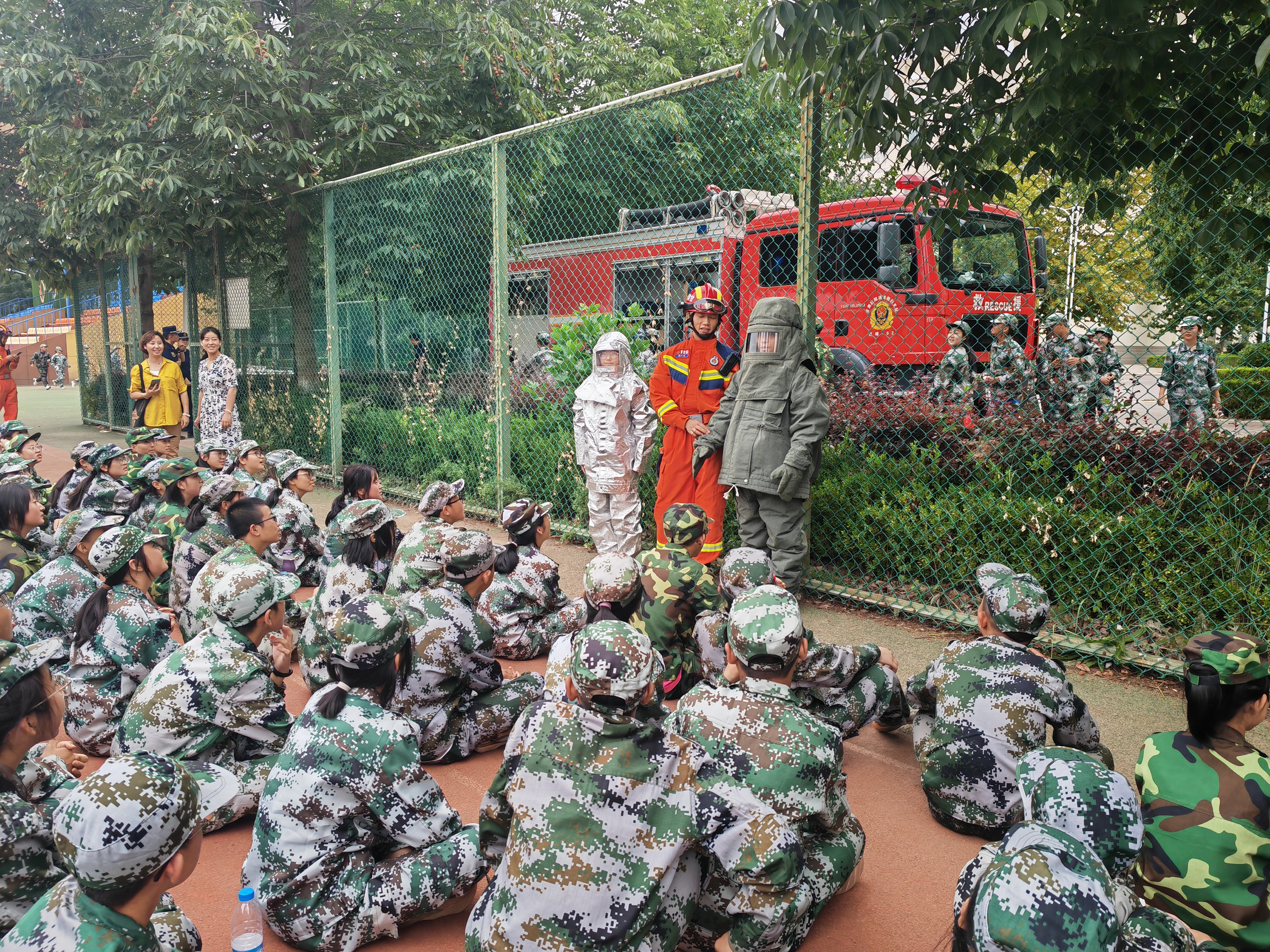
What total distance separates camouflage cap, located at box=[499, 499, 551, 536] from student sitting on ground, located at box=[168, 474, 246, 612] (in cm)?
149

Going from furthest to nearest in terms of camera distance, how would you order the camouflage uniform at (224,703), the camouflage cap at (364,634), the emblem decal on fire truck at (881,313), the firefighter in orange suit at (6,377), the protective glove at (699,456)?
the firefighter in orange suit at (6,377) < the emblem decal on fire truck at (881,313) < the protective glove at (699,456) < the camouflage uniform at (224,703) < the camouflage cap at (364,634)

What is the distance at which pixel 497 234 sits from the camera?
25.0ft

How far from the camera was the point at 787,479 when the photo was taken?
513cm

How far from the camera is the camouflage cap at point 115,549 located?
12.5ft

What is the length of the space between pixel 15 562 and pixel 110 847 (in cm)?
377

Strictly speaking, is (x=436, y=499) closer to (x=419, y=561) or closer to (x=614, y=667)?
(x=419, y=561)

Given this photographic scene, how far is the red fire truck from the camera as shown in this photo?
7.71m

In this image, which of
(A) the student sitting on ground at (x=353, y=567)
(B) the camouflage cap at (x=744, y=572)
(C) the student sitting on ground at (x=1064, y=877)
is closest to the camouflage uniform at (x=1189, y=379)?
(B) the camouflage cap at (x=744, y=572)

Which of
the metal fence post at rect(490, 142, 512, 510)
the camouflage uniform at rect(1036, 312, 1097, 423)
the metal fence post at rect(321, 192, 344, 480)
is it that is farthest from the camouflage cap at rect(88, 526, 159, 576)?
the metal fence post at rect(321, 192, 344, 480)

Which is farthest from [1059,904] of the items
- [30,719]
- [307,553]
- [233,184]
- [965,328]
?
[233,184]

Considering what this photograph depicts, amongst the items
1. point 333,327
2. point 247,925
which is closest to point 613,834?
point 247,925

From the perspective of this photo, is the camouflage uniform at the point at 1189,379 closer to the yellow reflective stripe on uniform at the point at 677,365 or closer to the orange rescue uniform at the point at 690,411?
the orange rescue uniform at the point at 690,411

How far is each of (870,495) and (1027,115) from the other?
2.40 metres

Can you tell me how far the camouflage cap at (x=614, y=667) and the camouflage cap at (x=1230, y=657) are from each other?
146 cm
